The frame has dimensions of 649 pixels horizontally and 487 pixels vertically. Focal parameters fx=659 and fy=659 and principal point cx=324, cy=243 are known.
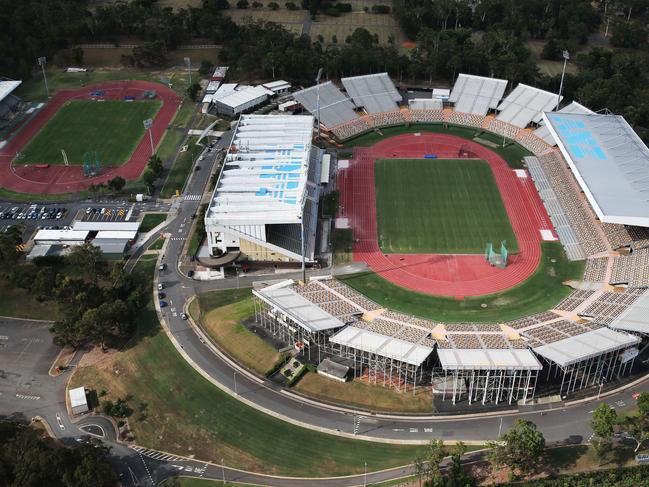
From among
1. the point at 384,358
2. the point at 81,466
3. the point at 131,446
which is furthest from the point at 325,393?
the point at 81,466

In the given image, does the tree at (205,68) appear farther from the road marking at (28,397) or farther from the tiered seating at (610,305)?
the tiered seating at (610,305)

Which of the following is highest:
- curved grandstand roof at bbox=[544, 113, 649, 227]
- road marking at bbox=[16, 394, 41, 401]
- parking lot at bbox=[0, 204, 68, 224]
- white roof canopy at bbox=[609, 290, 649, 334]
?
curved grandstand roof at bbox=[544, 113, 649, 227]

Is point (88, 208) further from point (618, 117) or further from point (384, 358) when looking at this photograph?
point (618, 117)

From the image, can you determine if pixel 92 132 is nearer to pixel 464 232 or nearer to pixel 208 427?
pixel 464 232

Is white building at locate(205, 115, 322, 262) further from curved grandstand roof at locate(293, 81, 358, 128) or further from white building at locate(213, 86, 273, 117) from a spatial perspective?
white building at locate(213, 86, 273, 117)

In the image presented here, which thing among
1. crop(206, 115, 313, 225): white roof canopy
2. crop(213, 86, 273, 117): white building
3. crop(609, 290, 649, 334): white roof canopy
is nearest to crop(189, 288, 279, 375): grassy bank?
crop(206, 115, 313, 225): white roof canopy

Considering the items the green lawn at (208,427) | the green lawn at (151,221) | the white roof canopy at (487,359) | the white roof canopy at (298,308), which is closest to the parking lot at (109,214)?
the green lawn at (151,221)

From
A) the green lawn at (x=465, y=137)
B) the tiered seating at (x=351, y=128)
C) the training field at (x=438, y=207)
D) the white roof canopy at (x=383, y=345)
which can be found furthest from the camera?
the tiered seating at (x=351, y=128)
